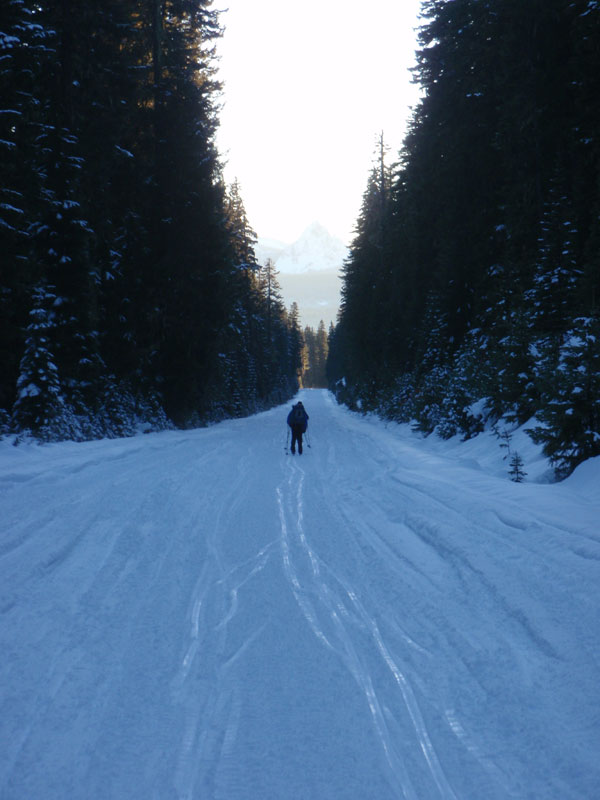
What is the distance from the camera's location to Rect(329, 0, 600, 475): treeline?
11.1 m

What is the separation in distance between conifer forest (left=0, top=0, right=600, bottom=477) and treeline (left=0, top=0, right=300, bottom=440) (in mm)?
69

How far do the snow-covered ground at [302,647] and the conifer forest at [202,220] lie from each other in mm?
3663

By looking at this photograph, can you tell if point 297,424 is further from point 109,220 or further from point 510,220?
point 510,220

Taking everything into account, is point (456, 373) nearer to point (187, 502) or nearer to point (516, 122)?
point (516, 122)

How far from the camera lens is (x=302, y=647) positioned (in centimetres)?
390

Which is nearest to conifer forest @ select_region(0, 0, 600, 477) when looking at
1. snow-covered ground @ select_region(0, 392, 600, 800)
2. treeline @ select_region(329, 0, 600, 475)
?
treeline @ select_region(329, 0, 600, 475)

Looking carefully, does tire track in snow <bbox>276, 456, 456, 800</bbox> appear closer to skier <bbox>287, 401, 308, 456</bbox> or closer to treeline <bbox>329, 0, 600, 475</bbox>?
treeline <bbox>329, 0, 600, 475</bbox>

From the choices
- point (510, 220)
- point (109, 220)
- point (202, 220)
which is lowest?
point (510, 220)

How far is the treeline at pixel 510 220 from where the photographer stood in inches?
435

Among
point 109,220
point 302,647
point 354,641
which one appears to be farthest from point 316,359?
point 302,647

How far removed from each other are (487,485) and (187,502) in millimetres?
4810

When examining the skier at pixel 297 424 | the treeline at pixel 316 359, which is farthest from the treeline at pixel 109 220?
the treeline at pixel 316 359

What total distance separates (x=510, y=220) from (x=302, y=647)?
18.0 meters

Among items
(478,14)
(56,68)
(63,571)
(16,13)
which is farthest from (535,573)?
(478,14)
